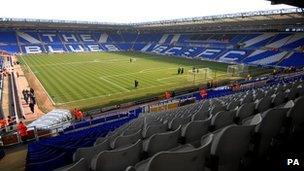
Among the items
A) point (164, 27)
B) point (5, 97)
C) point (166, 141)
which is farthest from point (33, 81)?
point (164, 27)

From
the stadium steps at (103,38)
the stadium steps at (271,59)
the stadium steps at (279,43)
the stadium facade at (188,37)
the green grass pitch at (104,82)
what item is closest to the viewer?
the green grass pitch at (104,82)

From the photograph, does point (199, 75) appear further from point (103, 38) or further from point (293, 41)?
point (103, 38)

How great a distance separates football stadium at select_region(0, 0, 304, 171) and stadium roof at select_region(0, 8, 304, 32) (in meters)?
0.28

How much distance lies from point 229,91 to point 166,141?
19.5 metres

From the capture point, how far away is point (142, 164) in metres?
3.62

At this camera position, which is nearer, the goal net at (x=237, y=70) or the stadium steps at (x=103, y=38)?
the goal net at (x=237, y=70)

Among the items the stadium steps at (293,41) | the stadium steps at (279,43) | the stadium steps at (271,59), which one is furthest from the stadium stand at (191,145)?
the stadium steps at (279,43)

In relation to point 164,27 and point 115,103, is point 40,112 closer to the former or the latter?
point 115,103

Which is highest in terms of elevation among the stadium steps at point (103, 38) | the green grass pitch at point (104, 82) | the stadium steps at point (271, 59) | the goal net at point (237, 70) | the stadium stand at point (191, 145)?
the stadium steps at point (103, 38)

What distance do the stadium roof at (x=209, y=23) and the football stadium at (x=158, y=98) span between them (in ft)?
0.93

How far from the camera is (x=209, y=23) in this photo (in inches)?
2140

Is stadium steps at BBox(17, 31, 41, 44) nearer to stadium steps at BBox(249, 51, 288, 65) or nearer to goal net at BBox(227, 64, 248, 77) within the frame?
goal net at BBox(227, 64, 248, 77)

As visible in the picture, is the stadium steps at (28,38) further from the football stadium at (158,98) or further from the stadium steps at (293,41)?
the stadium steps at (293,41)

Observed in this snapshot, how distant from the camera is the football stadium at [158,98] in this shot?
163 inches
